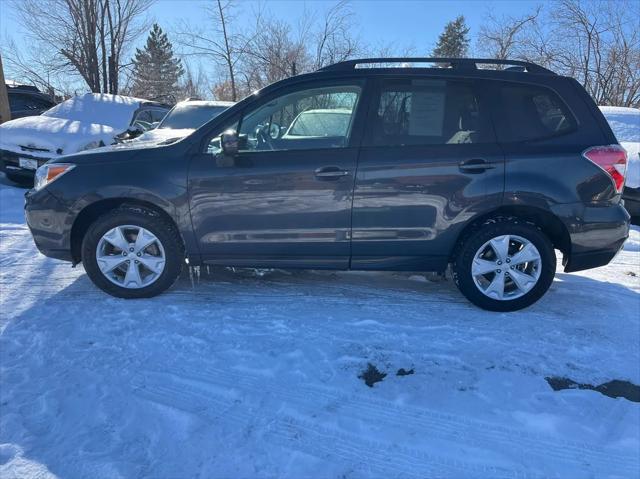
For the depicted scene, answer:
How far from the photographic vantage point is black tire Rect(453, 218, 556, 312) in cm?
365

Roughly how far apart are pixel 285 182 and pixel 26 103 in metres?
14.9

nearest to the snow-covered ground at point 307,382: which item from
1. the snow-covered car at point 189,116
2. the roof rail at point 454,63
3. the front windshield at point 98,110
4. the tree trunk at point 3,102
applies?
the roof rail at point 454,63

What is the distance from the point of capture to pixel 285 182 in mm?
3629

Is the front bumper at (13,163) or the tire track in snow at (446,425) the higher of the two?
the front bumper at (13,163)

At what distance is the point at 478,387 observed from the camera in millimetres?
2830

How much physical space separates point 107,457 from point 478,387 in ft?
6.69

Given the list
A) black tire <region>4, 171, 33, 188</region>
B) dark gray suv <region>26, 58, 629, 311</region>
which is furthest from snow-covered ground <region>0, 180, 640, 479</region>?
black tire <region>4, 171, 33, 188</region>

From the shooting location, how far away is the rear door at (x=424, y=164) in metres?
3.59

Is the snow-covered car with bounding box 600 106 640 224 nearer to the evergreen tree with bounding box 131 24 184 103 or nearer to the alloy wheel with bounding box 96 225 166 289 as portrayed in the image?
the alloy wheel with bounding box 96 225 166 289

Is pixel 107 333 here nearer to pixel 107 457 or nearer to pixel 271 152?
pixel 107 457

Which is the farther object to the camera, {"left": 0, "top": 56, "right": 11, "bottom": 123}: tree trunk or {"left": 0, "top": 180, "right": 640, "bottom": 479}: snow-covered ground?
{"left": 0, "top": 56, "right": 11, "bottom": 123}: tree trunk

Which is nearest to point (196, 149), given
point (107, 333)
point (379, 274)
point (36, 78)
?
point (107, 333)

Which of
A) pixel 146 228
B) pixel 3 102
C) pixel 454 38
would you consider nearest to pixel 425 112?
pixel 146 228

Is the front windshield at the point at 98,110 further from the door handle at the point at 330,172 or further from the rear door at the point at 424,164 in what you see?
the rear door at the point at 424,164
